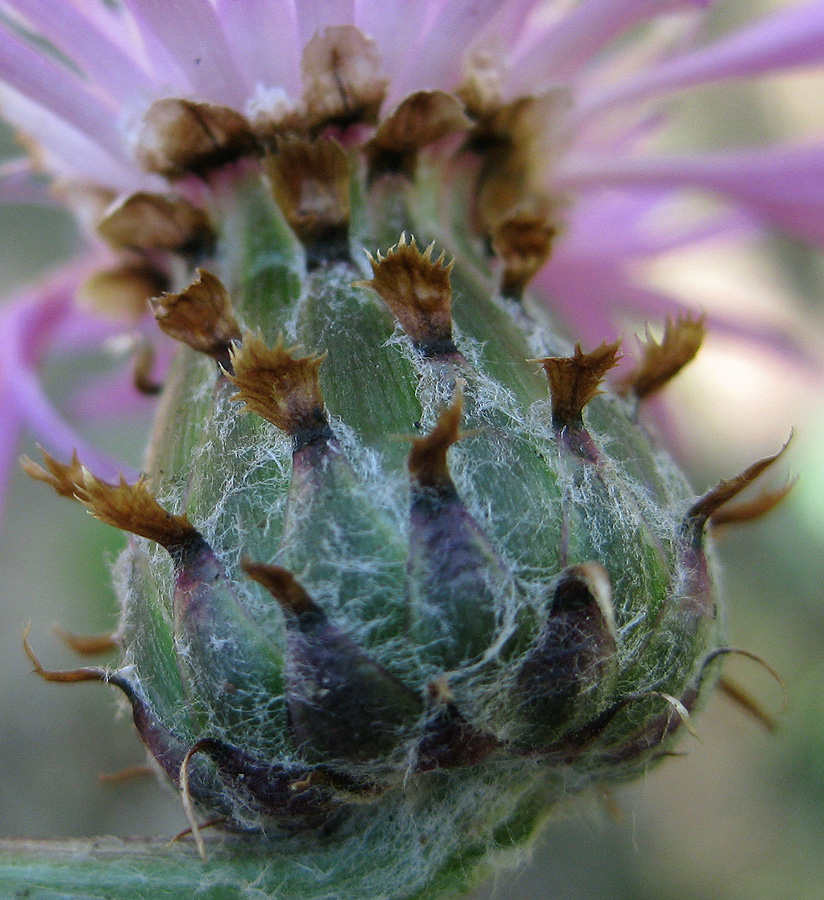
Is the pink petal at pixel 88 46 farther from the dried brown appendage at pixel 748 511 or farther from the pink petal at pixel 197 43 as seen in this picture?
the dried brown appendage at pixel 748 511

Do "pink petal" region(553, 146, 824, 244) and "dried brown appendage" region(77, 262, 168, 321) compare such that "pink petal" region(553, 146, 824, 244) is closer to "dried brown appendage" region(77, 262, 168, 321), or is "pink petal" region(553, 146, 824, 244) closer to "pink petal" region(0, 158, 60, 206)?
"dried brown appendage" region(77, 262, 168, 321)

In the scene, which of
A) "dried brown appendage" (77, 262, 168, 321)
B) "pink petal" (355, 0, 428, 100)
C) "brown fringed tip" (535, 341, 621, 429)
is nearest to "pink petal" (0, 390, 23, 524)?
"dried brown appendage" (77, 262, 168, 321)

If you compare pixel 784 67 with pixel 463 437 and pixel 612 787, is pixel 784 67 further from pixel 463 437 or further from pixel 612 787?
pixel 612 787

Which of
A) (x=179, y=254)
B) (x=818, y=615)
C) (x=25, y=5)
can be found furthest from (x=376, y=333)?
(x=818, y=615)

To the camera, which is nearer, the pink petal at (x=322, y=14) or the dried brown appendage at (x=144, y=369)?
the pink petal at (x=322, y=14)

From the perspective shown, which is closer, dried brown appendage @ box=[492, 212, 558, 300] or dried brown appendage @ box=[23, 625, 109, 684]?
dried brown appendage @ box=[23, 625, 109, 684]

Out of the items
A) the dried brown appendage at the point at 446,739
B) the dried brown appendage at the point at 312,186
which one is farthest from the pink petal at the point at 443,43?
the dried brown appendage at the point at 446,739

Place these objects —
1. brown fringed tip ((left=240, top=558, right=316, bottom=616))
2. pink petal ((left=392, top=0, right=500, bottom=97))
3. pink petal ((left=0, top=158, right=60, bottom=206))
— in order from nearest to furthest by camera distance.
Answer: brown fringed tip ((left=240, top=558, right=316, bottom=616)), pink petal ((left=392, top=0, right=500, bottom=97)), pink petal ((left=0, top=158, right=60, bottom=206))
